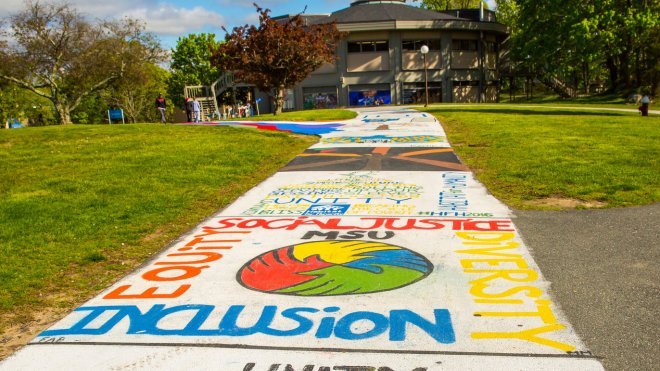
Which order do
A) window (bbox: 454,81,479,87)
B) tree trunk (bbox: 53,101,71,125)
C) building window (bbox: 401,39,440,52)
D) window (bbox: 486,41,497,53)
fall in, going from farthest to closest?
window (bbox: 486,41,497,53) < window (bbox: 454,81,479,87) < building window (bbox: 401,39,440,52) < tree trunk (bbox: 53,101,71,125)

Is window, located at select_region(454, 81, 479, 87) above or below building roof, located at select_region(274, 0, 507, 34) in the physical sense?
below

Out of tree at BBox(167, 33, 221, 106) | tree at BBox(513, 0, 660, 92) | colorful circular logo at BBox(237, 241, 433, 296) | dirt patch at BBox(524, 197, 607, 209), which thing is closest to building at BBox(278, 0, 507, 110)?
tree at BBox(513, 0, 660, 92)

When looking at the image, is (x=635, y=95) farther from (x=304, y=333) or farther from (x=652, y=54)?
(x=304, y=333)

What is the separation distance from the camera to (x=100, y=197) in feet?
31.0

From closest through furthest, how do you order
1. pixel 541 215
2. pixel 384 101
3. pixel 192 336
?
pixel 192 336, pixel 541 215, pixel 384 101

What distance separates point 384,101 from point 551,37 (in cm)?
1439

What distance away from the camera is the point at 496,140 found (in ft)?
49.8

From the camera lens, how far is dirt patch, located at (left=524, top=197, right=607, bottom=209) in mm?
8234

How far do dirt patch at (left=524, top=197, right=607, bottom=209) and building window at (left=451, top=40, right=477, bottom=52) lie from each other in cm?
4121

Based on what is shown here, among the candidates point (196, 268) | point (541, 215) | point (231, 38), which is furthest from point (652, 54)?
point (196, 268)

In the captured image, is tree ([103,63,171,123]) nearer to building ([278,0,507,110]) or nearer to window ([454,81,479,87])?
building ([278,0,507,110])

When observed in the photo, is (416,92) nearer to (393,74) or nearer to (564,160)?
(393,74)

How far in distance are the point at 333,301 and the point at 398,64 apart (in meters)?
43.7

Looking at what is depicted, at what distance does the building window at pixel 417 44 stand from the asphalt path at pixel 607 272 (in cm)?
4040
